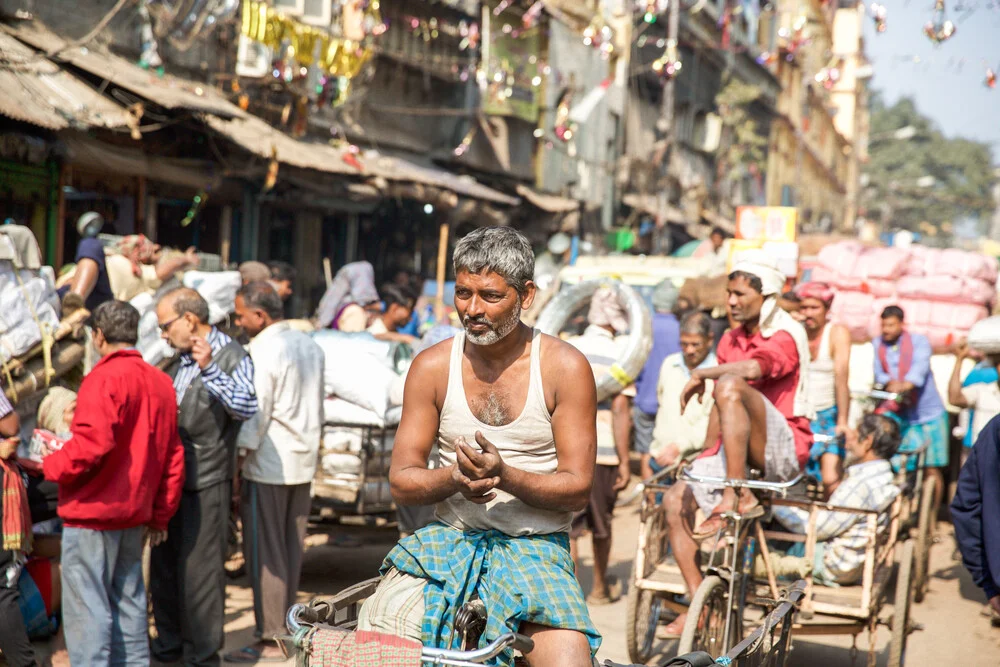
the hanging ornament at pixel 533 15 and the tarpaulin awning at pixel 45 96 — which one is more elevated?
the hanging ornament at pixel 533 15

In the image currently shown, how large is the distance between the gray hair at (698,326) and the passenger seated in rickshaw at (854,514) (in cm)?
126

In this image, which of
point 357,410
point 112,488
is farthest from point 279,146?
point 112,488

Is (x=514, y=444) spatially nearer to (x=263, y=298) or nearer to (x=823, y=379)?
(x=263, y=298)

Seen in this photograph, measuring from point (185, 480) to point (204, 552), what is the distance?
1.34ft

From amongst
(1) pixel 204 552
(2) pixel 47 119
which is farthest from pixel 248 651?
(2) pixel 47 119

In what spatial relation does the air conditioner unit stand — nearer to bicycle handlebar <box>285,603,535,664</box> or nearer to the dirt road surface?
the dirt road surface

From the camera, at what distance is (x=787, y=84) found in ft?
156

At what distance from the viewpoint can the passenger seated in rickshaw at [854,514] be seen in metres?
5.95

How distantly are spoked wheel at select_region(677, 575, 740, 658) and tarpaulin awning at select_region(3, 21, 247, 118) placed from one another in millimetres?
7988

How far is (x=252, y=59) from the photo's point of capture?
594 inches

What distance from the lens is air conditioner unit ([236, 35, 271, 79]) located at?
14969mm

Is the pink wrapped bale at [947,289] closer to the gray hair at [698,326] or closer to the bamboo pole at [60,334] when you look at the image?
the gray hair at [698,326]

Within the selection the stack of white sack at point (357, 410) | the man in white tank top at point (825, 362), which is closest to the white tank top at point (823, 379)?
the man in white tank top at point (825, 362)

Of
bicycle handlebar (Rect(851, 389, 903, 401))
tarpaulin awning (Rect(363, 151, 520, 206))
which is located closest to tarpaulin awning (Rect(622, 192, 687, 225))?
tarpaulin awning (Rect(363, 151, 520, 206))
